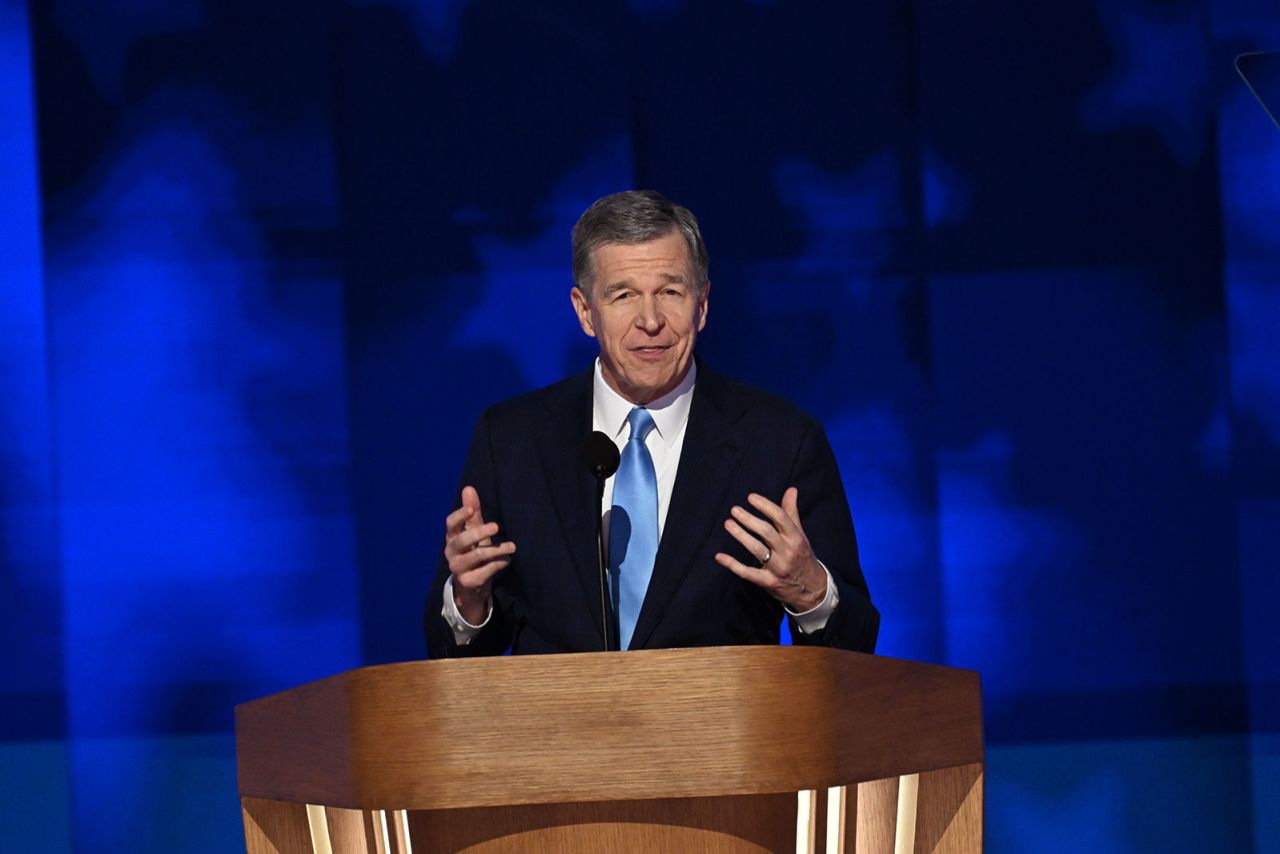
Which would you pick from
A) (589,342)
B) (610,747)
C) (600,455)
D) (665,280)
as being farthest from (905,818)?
(589,342)

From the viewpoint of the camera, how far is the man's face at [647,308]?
2.31 metres

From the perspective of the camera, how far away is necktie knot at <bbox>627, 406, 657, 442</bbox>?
232cm

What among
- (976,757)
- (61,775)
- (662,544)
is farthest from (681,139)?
(976,757)

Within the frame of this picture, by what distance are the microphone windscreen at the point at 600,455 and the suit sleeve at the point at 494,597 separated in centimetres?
21

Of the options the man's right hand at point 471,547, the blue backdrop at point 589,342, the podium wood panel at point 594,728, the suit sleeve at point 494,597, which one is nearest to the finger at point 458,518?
the man's right hand at point 471,547

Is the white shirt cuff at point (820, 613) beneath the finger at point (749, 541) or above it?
beneath

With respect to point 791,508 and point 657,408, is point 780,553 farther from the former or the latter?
point 657,408

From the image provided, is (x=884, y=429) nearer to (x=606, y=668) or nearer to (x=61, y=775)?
(x=61, y=775)

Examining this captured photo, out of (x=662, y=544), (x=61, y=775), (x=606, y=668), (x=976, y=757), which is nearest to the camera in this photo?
(x=606, y=668)

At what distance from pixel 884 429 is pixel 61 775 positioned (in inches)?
82.6

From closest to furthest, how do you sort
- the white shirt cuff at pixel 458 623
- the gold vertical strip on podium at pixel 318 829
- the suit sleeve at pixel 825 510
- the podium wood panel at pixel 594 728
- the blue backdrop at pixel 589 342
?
the podium wood panel at pixel 594 728 → the gold vertical strip on podium at pixel 318 829 → the white shirt cuff at pixel 458 623 → the suit sleeve at pixel 825 510 → the blue backdrop at pixel 589 342

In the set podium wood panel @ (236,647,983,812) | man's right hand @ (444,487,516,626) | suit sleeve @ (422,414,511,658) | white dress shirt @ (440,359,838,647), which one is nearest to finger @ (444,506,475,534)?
man's right hand @ (444,487,516,626)

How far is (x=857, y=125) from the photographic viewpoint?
382cm

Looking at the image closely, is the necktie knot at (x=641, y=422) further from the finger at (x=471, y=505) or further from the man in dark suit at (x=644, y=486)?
the finger at (x=471, y=505)
